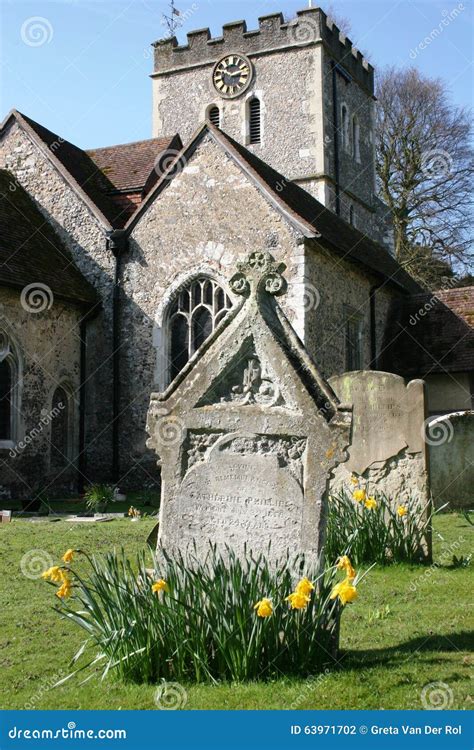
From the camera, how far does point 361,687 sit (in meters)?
4.37

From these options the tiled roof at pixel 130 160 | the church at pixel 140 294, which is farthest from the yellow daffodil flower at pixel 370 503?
the tiled roof at pixel 130 160

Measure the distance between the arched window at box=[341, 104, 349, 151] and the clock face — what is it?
3713mm

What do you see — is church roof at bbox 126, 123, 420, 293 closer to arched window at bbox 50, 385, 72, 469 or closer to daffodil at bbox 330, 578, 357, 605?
arched window at bbox 50, 385, 72, 469

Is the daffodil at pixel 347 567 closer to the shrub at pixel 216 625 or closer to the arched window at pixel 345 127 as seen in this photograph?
the shrub at pixel 216 625

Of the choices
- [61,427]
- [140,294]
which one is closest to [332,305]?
[140,294]

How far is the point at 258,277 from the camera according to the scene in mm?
5406

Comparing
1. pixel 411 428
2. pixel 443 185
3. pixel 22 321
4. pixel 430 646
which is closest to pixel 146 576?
pixel 430 646

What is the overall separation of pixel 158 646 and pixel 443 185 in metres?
32.1

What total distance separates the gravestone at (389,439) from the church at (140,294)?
6499 millimetres

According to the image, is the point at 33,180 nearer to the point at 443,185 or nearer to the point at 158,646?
the point at 158,646

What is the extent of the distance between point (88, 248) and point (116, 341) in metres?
2.27

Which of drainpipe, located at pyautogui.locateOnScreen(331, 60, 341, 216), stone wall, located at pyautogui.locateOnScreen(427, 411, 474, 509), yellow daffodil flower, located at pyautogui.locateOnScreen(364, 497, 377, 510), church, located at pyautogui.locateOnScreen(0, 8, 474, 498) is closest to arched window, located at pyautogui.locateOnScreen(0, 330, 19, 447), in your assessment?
church, located at pyautogui.locateOnScreen(0, 8, 474, 498)

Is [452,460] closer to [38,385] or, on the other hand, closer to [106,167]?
[38,385]

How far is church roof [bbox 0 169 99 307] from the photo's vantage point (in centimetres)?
1541
